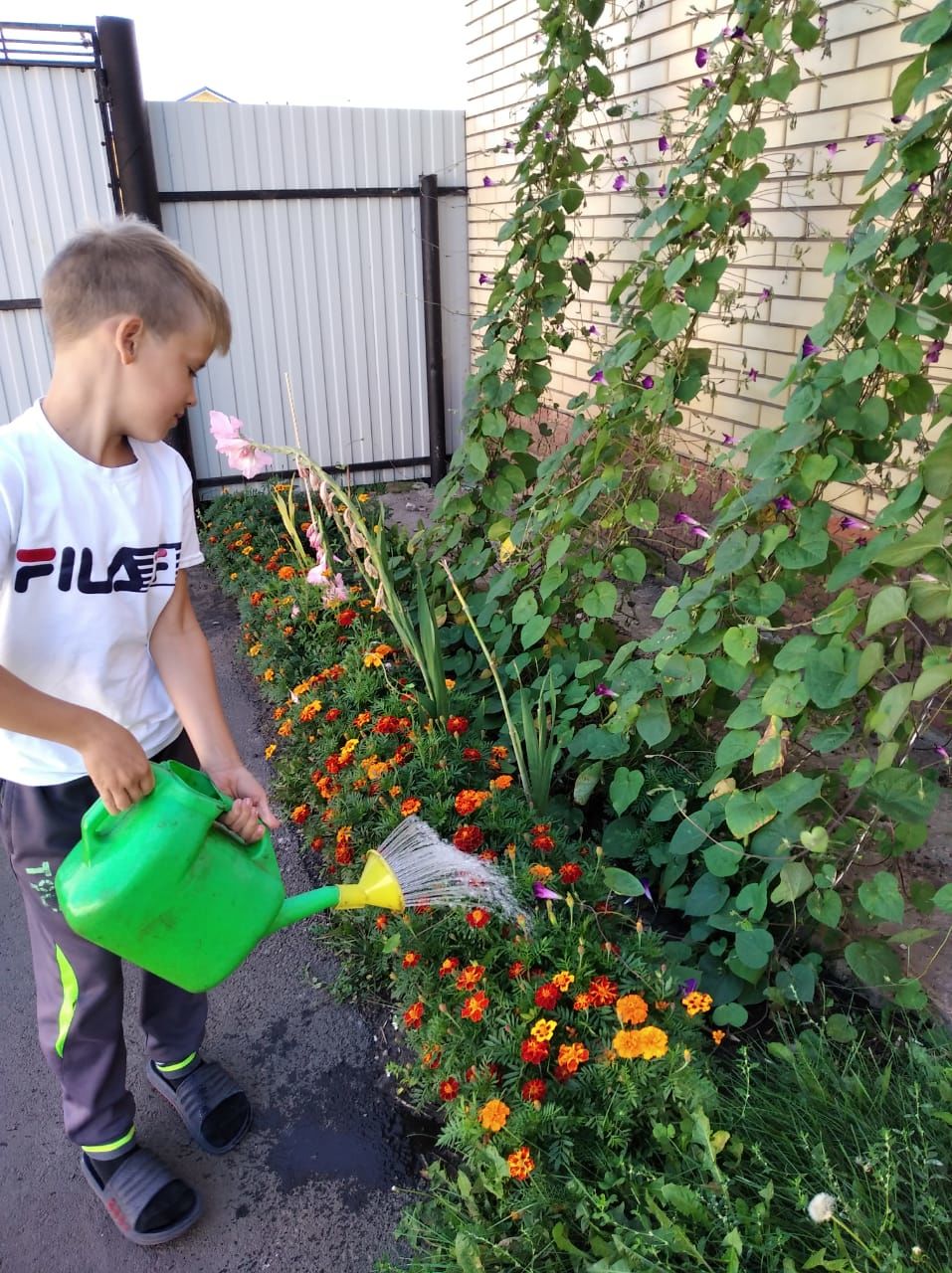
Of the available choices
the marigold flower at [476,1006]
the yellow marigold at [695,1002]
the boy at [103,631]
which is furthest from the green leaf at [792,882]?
the boy at [103,631]

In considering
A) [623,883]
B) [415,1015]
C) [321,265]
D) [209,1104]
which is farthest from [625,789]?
[321,265]

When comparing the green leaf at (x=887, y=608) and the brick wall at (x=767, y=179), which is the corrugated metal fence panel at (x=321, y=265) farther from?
the green leaf at (x=887, y=608)

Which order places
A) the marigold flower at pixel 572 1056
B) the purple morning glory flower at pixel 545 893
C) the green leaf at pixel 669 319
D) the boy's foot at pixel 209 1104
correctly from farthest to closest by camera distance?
the green leaf at pixel 669 319, the boy's foot at pixel 209 1104, the purple morning glory flower at pixel 545 893, the marigold flower at pixel 572 1056

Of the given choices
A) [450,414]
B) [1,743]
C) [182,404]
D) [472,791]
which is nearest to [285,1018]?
[472,791]

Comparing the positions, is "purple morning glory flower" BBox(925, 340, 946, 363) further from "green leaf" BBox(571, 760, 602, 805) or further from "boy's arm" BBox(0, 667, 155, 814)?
"boy's arm" BBox(0, 667, 155, 814)

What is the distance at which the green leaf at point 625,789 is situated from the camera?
207 cm

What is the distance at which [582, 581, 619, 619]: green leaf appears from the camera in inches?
97.5

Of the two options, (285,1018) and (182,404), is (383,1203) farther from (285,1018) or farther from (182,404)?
(182,404)

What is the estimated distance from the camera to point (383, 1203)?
1694mm

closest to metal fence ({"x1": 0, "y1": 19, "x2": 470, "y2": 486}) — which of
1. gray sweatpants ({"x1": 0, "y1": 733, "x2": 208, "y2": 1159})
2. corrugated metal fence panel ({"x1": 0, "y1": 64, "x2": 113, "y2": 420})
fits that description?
corrugated metal fence panel ({"x1": 0, "y1": 64, "x2": 113, "y2": 420})

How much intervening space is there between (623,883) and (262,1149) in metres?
0.91

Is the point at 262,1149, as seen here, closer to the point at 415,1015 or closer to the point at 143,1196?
the point at 143,1196

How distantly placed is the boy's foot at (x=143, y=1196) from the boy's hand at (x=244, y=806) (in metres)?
0.71

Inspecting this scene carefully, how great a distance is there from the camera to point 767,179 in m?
3.09
